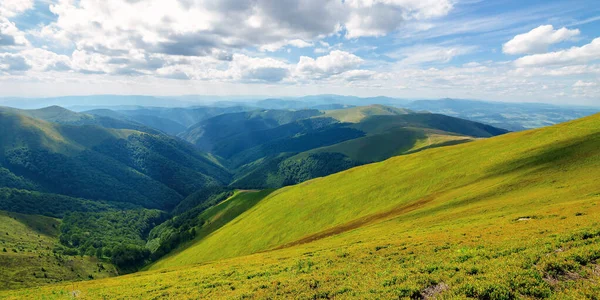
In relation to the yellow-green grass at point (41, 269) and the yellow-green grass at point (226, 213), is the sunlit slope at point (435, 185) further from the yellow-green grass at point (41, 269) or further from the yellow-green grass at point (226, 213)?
the yellow-green grass at point (41, 269)

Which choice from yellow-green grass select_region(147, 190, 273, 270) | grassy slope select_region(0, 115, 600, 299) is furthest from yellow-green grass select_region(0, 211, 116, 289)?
grassy slope select_region(0, 115, 600, 299)

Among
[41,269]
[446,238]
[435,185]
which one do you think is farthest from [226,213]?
[446,238]

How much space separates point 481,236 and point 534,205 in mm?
20186

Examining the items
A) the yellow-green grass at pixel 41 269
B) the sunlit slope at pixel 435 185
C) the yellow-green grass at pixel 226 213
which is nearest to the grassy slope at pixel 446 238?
the sunlit slope at pixel 435 185

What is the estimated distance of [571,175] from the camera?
5047 cm

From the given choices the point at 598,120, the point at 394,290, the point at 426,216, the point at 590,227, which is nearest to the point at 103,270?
the point at 426,216

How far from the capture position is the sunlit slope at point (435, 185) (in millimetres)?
52625

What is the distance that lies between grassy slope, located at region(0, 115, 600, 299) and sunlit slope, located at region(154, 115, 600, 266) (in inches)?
14.8

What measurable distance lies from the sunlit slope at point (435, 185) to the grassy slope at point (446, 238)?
376mm

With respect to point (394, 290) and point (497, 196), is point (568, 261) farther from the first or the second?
point (497, 196)

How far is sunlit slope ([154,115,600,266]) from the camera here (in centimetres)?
5262

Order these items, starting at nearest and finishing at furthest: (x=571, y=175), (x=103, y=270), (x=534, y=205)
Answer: (x=534, y=205) < (x=571, y=175) < (x=103, y=270)

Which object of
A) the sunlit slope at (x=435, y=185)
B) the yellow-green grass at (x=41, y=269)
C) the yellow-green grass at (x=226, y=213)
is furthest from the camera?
the yellow-green grass at (x=226, y=213)

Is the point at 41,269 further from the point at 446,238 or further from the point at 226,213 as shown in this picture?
the point at 446,238
